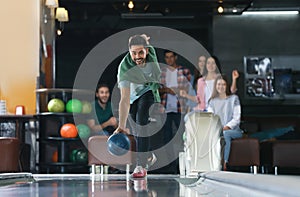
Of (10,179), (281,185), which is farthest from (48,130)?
(281,185)

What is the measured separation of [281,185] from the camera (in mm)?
2461

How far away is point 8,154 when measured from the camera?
763 cm

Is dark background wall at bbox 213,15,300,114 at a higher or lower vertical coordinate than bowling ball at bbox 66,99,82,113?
higher

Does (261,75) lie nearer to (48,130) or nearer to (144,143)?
(48,130)

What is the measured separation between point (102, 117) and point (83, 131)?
0.40 meters

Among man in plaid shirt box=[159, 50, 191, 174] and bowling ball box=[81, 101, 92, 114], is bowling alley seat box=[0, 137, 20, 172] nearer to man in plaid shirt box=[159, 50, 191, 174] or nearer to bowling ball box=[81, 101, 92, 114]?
bowling ball box=[81, 101, 92, 114]

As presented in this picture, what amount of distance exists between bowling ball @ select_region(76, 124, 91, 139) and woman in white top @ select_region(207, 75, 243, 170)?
1933 millimetres

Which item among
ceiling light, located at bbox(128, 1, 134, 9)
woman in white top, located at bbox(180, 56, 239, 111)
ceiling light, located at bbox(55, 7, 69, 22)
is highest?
ceiling light, located at bbox(128, 1, 134, 9)

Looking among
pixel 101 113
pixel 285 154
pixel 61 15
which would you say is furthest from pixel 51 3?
pixel 285 154

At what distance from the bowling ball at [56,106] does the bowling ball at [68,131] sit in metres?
0.25

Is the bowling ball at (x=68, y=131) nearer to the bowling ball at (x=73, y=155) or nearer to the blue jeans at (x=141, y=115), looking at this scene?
the bowling ball at (x=73, y=155)

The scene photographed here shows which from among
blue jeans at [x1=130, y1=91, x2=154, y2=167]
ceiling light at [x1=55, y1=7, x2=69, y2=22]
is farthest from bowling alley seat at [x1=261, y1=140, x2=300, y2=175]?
ceiling light at [x1=55, y1=7, x2=69, y2=22]

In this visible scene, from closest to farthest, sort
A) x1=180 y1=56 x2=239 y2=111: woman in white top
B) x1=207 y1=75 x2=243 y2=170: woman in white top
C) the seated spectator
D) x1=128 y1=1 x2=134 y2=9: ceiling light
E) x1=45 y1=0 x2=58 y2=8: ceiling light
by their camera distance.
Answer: x1=207 y1=75 x2=243 y2=170: woman in white top → x1=180 y1=56 x2=239 y2=111: woman in white top → the seated spectator → x1=45 y1=0 x2=58 y2=8: ceiling light → x1=128 y1=1 x2=134 y2=9: ceiling light

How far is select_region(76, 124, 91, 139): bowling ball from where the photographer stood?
8.72 meters
